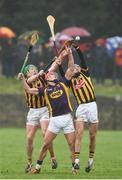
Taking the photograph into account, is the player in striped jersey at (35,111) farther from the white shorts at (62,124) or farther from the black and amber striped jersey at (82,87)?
the white shorts at (62,124)

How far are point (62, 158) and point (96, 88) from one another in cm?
1606

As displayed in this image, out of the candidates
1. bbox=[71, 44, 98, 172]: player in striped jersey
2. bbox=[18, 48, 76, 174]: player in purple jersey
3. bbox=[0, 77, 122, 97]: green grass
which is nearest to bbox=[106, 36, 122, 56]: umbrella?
bbox=[0, 77, 122, 97]: green grass

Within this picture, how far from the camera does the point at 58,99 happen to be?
1906 centimetres

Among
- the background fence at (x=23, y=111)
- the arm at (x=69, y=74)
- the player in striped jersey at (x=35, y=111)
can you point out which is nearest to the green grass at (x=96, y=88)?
the background fence at (x=23, y=111)

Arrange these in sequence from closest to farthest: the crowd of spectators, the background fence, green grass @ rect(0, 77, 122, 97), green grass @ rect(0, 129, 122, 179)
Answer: green grass @ rect(0, 129, 122, 179) → the background fence → the crowd of spectators → green grass @ rect(0, 77, 122, 97)

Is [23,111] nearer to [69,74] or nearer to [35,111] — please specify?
[35,111]

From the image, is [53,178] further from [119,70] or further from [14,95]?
[119,70]

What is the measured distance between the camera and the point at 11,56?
131 ft

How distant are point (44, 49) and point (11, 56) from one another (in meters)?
1.39

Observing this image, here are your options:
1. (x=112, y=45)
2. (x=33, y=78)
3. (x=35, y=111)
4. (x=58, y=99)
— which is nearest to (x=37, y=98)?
(x=35, y=111)

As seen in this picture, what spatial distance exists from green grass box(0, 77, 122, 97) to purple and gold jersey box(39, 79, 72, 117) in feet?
63.5

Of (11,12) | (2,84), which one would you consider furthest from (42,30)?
(2,84)

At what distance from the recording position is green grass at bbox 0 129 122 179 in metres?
18.7

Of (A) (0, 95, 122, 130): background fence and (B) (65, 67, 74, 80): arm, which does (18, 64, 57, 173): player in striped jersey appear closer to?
(B) (65, 67, 74, 80): arm
